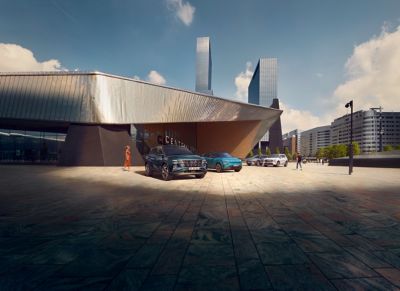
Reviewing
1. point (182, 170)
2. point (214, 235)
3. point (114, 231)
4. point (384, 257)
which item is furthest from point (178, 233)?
point (182, 170)

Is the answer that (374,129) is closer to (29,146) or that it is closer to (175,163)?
(175,163)

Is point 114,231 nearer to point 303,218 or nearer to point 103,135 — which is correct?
point 303,218

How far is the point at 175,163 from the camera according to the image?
10.4 meters

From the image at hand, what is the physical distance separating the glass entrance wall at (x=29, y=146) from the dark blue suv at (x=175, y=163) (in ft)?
83.2

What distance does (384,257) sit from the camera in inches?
108

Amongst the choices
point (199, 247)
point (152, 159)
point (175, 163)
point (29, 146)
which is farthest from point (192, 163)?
point (29, 146)

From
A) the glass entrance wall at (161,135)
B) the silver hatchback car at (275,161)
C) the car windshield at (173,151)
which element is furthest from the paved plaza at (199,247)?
the silver hatchback car at (275,161)

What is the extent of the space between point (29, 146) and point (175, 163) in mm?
31199

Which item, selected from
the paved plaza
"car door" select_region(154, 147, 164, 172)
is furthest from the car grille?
the paved plaza

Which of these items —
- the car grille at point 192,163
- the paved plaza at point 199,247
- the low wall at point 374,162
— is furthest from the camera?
the low wall at point 374,162

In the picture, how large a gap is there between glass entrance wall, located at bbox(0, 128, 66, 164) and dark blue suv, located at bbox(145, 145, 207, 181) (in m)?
25.4

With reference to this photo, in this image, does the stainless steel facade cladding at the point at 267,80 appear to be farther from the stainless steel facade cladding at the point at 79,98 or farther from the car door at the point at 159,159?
the car door at the point at 159,159

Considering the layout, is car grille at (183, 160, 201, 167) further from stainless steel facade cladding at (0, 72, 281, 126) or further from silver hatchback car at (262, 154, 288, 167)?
silver hatchback car at (262, 154, 288, 167)

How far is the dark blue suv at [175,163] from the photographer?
10414 mm
